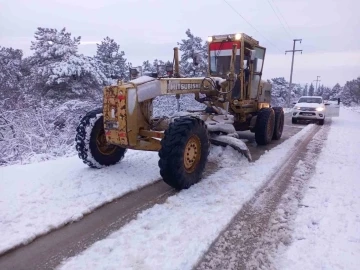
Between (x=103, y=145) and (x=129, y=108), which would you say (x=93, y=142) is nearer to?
(x=103, y=145)

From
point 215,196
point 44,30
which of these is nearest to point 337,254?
point 215,196

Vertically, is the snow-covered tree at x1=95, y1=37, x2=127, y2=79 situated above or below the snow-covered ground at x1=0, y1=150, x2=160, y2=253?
above

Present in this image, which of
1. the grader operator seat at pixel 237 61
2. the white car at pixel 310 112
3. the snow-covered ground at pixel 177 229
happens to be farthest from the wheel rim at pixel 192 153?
the white car at pixel 310 112

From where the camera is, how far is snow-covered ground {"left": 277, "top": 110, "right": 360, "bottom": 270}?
115 inches

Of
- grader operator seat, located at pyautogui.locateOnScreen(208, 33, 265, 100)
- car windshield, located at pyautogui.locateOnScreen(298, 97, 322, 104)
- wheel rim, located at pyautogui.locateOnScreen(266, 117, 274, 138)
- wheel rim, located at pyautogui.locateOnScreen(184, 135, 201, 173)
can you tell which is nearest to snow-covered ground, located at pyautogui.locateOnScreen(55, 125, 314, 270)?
wheel rim, located at pyautogui.locateOnScreen(184, 135, 201, 173)

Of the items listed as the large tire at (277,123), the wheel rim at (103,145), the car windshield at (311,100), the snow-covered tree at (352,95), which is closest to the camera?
the wheel rim at (103,145)

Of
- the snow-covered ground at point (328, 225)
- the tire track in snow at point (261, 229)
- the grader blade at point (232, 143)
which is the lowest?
the tire track in snow at point (261, 229)

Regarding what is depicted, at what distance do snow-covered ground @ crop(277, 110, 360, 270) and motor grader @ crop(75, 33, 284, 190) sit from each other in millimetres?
1703

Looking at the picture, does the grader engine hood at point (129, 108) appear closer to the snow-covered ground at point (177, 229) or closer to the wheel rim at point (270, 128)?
the snow-covered ground at point (177, 229)

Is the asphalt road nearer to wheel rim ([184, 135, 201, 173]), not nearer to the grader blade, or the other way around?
wheel rim ([184, 135, 201, 173])

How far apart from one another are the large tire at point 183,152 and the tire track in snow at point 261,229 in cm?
99

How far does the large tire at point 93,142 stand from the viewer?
207 inches

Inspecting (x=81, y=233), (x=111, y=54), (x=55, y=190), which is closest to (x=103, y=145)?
(x=55, y=190)

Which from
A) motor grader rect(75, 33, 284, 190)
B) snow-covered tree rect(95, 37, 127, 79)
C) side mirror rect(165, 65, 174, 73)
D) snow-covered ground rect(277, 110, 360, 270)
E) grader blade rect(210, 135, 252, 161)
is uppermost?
snow-covered tree rect(95, 37, 127, 79)
